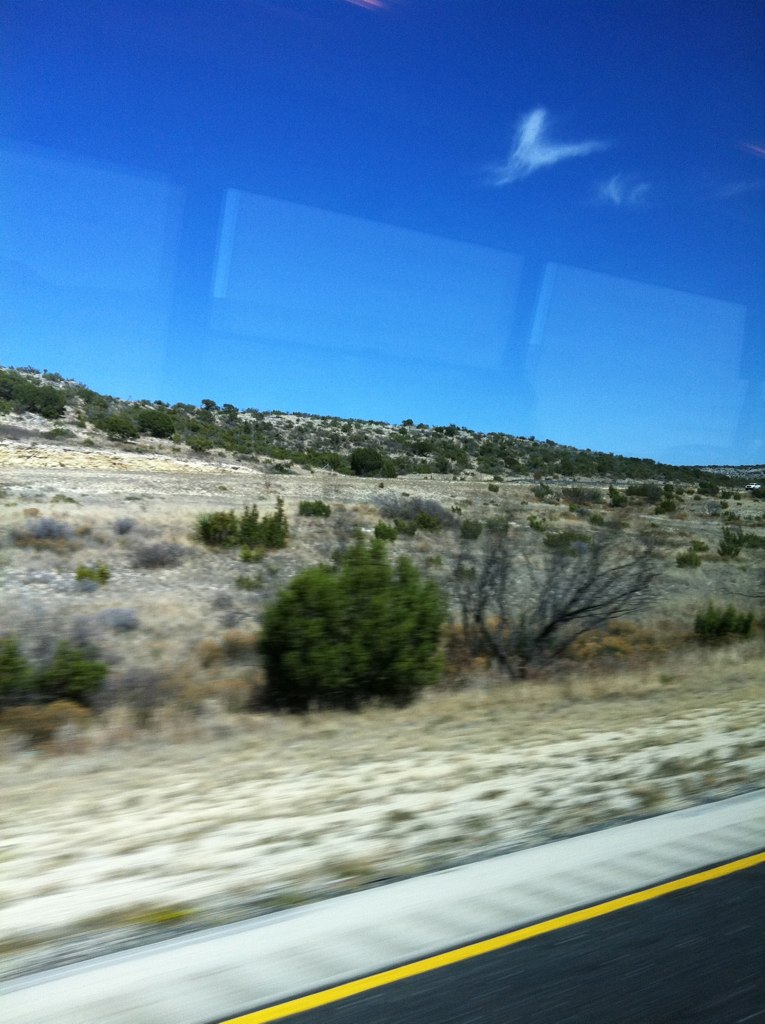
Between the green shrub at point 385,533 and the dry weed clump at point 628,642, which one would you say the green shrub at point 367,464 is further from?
the dry weed clump at point 628,642

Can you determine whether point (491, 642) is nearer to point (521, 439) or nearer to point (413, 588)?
point (413, 588)

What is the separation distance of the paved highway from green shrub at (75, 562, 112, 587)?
59.9 feet

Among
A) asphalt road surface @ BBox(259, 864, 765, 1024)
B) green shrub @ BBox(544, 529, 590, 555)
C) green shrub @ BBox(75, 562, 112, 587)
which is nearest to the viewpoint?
asphalt road surface @ BBox(259, 864, 765, 1024)

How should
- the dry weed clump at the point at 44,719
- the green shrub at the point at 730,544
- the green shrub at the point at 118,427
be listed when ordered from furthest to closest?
the green shrub at the point at 118,427 → the green shrub at the point at 730,544 → the dry weed clump at the point at 44,719

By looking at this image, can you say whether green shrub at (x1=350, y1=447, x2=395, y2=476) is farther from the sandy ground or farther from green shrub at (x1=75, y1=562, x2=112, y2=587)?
the sandy ground

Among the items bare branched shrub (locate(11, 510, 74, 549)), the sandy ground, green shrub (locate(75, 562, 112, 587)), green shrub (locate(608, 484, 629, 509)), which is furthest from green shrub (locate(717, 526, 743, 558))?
bare branched shrub (locate(11, 510, 74, 549))

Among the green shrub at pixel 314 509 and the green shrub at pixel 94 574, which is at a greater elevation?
the green shrub at pixel 314 509

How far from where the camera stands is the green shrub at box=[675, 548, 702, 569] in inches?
1161

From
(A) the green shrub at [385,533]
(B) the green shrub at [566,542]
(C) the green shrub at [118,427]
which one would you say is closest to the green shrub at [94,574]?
(A) the green shrub at [385,533]

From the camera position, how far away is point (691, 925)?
5285 millimetres

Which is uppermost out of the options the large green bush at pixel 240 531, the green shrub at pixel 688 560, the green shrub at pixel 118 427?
the green shrub at pixel 118 427

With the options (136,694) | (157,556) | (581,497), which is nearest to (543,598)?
(136,694)

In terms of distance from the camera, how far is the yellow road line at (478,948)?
4.27 meters

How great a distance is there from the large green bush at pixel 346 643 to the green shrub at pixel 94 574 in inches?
372
